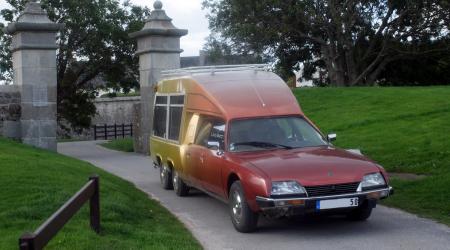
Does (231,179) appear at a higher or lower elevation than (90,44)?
lower

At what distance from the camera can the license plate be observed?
812cm

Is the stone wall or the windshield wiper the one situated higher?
the stone wall

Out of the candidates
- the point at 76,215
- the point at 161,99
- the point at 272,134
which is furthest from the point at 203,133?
the point at 161,99

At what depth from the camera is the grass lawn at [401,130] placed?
10781 millimetres

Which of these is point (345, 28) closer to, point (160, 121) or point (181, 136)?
point (160, 121)

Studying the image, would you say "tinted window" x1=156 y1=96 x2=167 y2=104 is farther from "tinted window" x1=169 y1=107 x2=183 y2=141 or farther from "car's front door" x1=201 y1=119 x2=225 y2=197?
"car's front door" x1=201 y1=119 x2=225 y2=197

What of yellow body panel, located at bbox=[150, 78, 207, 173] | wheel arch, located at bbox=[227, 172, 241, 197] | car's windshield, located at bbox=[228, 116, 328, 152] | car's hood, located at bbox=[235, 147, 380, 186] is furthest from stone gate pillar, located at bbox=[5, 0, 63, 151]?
car's hood, located at bbox=[235, 147, 380, 186]

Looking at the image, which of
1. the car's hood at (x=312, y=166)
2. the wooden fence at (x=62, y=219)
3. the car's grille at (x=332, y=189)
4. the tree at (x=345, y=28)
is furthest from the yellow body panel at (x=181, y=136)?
the tree at (x=345, y=28)

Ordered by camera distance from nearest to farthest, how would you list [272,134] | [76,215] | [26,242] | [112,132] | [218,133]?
1. [26,242]
2. [76,215]
3. [272,134]
4. [218,133]
5. [112,132]

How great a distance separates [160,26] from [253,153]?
1191cm

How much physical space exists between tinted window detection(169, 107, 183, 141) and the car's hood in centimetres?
323

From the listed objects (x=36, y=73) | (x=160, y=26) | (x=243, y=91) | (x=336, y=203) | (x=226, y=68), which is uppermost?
(x=160, y=26)

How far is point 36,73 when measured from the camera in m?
18.4

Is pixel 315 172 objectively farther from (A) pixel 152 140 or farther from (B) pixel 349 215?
(A) pixel 152 140
